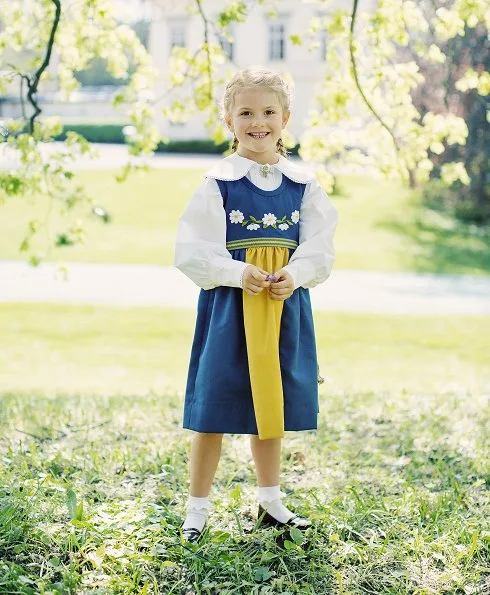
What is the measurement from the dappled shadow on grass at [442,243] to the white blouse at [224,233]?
9.69 metres

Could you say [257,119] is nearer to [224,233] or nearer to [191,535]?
[224,233]

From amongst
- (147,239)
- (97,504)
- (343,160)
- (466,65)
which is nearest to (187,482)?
(97,504)

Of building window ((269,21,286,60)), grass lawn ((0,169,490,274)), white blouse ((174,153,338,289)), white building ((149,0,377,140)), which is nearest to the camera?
white blouse ((174,153,338,289))

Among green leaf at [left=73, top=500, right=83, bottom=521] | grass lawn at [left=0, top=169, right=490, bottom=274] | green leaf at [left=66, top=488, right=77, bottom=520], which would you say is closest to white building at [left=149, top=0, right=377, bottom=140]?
grass lawn at [left=0, top=169, right=490, bottom=274]

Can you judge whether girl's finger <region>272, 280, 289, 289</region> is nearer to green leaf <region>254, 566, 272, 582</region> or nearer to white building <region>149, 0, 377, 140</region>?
green leaf <region>254, 566, 272, 582</region>

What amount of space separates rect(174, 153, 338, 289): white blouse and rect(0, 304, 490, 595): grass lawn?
76 cm

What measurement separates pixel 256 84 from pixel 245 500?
1350 millimetres

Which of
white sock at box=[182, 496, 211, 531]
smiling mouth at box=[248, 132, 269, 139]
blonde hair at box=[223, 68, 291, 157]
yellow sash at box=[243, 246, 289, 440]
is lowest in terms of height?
white sock at box=[182, 496, 211, 531]

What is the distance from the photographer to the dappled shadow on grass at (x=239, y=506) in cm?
236

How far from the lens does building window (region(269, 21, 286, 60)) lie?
82.0 feet

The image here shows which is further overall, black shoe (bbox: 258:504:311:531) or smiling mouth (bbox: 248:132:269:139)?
black shoe (bbox: 258:504:311:531)

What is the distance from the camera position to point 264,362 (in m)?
2.46

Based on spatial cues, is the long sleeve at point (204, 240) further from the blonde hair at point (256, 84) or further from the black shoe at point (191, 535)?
the black shoe at point (191, 535)

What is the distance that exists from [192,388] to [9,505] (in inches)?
25.6
